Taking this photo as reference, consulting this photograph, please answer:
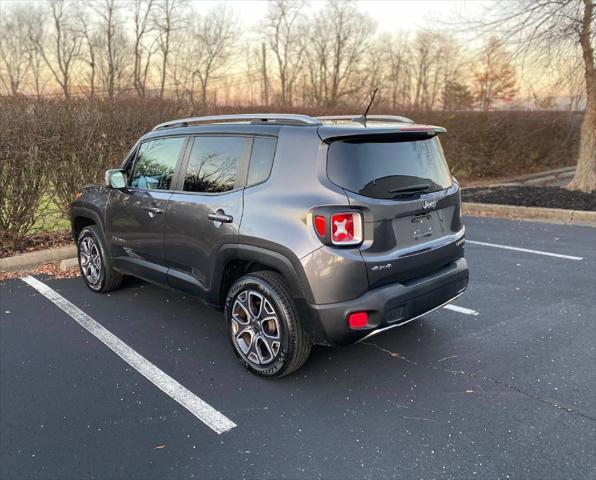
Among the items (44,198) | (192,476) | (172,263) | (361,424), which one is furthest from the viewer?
(44,198)

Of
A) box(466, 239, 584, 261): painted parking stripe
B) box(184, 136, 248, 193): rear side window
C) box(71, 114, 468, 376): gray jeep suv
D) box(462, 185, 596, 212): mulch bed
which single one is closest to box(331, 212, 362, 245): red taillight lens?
box(71, 114, 468, 376): gray jeep suv

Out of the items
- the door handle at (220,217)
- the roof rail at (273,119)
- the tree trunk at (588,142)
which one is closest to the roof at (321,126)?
the roof rail at (273,119)

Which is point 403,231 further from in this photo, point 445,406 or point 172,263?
point 172,263

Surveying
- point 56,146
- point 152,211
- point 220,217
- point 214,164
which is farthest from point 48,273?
point 220,217

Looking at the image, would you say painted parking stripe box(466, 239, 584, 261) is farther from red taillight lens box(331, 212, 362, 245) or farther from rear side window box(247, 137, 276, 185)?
rear side window box(247, 137, 276, 185)

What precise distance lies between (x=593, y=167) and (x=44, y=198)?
1168 centimetres

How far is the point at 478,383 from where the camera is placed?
3307 millimetres

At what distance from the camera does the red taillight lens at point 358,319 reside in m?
2.96

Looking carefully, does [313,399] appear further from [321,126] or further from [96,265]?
[96,265]

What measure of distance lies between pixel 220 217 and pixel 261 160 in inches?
20.1

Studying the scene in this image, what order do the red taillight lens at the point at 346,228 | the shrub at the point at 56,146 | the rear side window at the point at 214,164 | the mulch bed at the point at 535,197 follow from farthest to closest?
the mulch bed at the point at 535,197
the shrub at the point at 56,146
the rear side window at the point at 214,164
the red taillight lens at the point at 346,228

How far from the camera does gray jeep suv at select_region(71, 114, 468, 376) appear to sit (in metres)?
2.95

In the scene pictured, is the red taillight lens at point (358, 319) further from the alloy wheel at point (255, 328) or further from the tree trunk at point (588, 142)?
the tree trunk at point (588, 142)

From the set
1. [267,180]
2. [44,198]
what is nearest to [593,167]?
[267,180]
